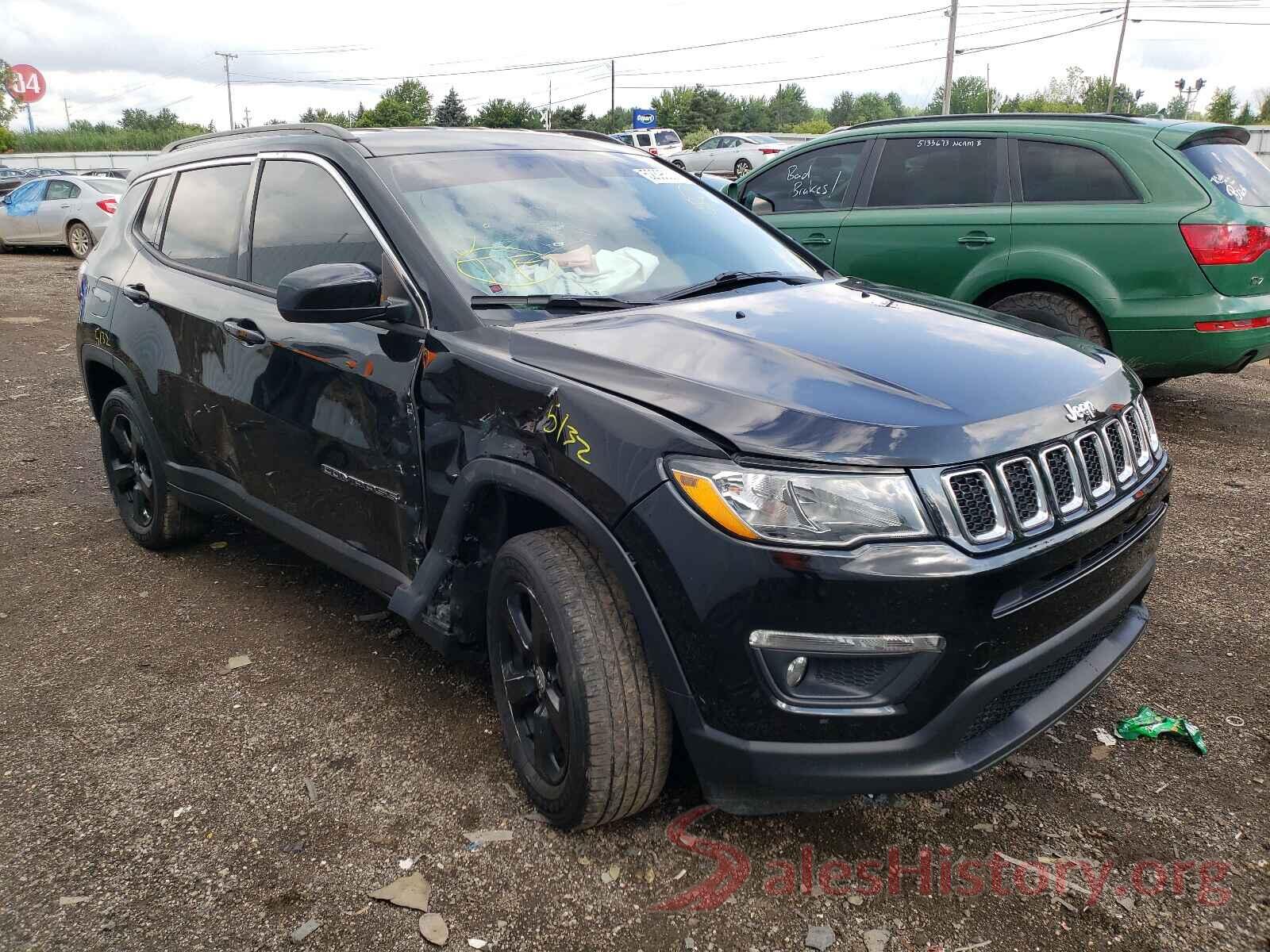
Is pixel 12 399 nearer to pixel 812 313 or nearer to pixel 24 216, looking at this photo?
pixel 812 313

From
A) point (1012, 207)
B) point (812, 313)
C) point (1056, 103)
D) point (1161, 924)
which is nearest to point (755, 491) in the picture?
point (812, 313)

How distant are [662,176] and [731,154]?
26070 millimetres

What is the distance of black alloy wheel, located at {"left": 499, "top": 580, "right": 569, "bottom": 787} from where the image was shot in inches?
94.8

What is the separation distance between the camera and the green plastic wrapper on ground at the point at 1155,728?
9.43 ft

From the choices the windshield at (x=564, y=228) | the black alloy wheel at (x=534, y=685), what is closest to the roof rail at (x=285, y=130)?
the windshield at (x=564, y=228)

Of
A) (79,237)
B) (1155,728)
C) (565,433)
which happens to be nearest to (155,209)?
(565,433)

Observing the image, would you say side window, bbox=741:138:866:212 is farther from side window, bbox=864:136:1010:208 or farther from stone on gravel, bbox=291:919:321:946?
stone on gravel, bbox=291:919:321:946

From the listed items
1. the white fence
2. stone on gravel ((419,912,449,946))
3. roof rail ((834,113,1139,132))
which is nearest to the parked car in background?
the white fence

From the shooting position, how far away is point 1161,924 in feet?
7.13

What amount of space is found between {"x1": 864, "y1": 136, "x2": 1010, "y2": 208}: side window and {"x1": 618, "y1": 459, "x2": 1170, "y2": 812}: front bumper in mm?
4374

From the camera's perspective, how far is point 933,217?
6.12 m

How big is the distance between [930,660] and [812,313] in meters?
1.15

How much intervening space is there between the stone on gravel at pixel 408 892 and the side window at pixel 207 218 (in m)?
2.24

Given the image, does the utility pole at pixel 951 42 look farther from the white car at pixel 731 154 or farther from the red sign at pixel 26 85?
the red sign at pixel 26 85
